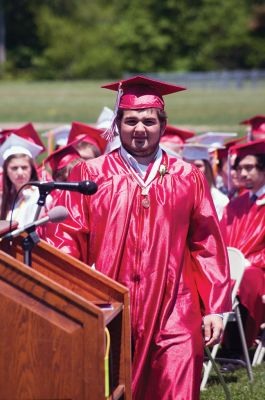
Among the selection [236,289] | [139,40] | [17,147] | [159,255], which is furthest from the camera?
[139,40]

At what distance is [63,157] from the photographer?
8.45 m

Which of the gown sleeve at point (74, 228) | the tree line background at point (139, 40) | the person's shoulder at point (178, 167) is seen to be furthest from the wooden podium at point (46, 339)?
the tree line background at point (139, 40)

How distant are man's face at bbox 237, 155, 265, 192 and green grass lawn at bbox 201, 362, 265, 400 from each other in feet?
4.59

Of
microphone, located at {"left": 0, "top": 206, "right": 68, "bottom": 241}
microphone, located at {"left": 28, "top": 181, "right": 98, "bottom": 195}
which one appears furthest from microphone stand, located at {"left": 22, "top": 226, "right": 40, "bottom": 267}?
microphone, located at {"left": 28, "top": 181, "right": 98, "bottom": 195}

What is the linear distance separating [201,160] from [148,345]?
16.3 feet

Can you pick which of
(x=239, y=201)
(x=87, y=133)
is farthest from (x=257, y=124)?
(x=239, y=201)

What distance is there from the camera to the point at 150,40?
6962 centimetres

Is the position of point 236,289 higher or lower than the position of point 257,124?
lower

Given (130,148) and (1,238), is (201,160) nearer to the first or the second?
(130,148)

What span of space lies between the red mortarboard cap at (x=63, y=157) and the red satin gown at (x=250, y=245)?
52.5 inches

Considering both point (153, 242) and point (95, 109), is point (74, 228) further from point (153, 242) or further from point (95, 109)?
point (95, 109)

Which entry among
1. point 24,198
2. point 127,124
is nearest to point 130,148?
point 127,124

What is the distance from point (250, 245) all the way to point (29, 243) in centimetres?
435

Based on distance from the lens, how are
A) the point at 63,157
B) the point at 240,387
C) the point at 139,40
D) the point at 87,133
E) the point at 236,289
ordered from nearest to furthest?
the point at 240,387, the point at 236,289, the point at 63,157, the point at 87,133, the point at 139,40
